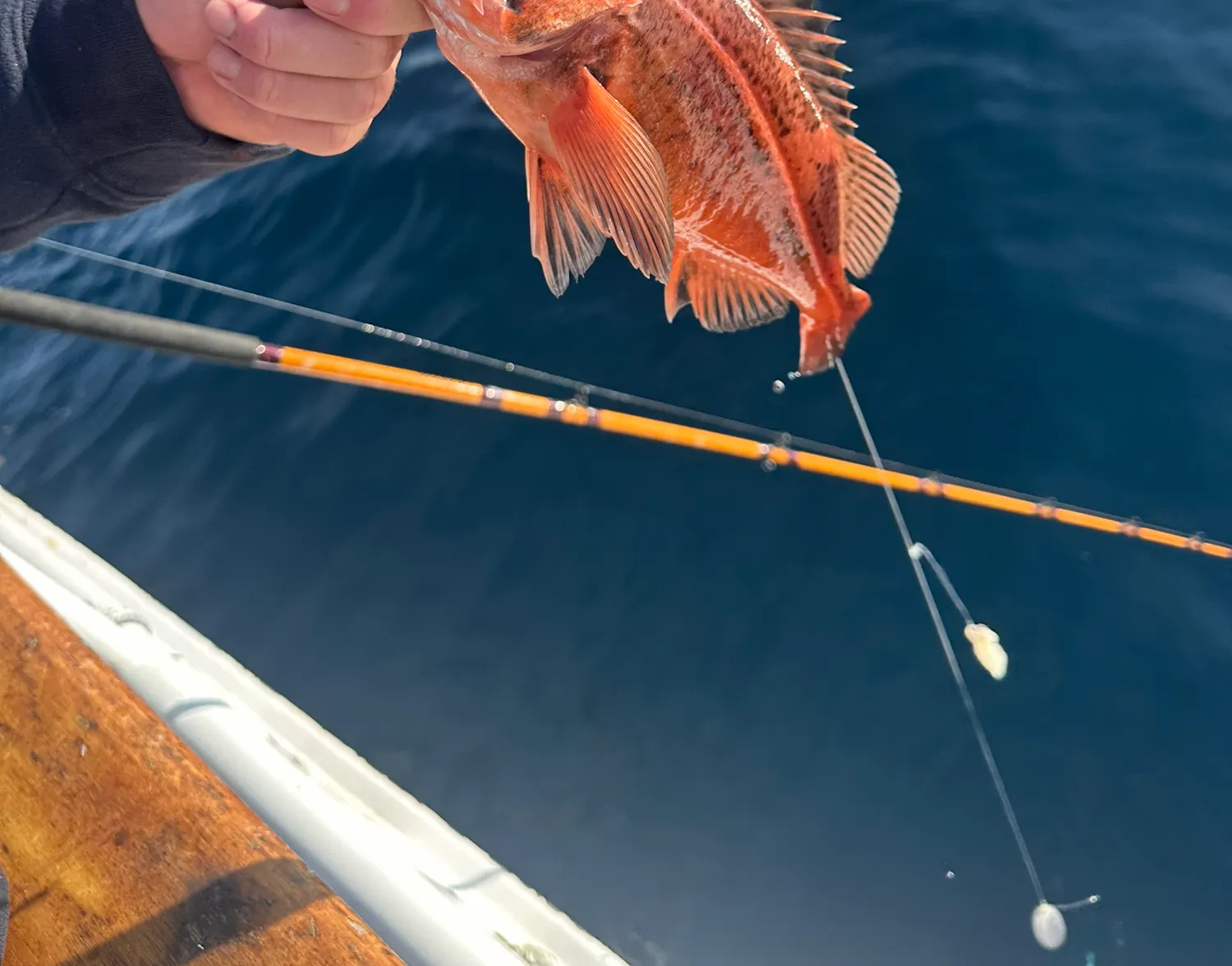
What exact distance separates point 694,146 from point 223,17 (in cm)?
75

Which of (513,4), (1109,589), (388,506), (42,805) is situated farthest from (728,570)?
(513,4)

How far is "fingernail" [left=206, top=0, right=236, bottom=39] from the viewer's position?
1199mm

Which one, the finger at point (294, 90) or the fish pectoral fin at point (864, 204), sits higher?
the finger at point (294, 90)

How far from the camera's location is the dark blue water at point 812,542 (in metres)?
3.08

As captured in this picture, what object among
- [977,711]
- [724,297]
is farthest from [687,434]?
[724,297]

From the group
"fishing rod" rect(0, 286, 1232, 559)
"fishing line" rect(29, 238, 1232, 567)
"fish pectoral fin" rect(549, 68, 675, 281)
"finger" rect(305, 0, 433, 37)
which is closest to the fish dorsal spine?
"fish pectoral fin" rect(549, 68, 675, 281)

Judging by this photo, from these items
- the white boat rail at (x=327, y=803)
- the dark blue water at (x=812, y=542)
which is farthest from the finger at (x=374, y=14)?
the dark blue water at (x=812, y=542)

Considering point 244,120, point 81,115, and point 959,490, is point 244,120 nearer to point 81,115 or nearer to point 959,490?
point 81,115

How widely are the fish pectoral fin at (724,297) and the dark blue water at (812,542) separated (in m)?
2.31

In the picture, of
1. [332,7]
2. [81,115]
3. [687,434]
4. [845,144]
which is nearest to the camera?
[332,7]

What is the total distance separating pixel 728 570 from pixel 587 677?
2.76ft

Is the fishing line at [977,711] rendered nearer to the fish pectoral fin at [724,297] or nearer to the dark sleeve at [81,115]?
the fish pectoral fin at [724,297]

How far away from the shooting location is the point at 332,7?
1.14m

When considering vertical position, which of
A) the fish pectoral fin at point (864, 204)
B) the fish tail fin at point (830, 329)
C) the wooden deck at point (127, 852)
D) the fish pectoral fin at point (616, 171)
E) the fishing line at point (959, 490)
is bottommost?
the fishing line at point (959, 490)
